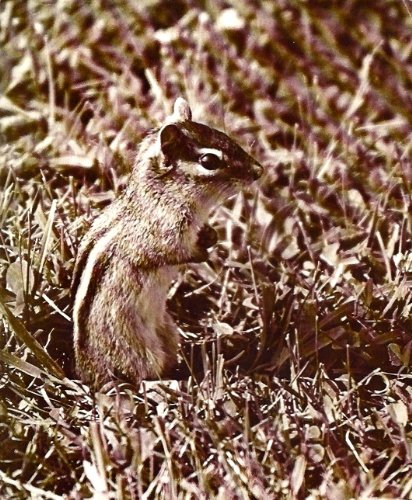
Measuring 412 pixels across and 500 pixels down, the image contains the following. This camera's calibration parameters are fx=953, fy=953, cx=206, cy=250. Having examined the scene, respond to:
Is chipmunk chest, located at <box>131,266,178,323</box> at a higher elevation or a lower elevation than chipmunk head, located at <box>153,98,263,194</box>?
lower

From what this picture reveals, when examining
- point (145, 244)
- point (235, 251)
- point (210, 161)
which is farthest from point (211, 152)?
point (235, 251)

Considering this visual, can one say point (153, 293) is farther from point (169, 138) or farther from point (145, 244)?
point (169, 138)

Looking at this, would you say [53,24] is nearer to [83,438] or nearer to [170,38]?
[170,38]

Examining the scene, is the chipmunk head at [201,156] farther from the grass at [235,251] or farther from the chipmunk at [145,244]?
the grass at [235,251]

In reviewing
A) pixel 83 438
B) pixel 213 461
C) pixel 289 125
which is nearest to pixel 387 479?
pixel 213 461

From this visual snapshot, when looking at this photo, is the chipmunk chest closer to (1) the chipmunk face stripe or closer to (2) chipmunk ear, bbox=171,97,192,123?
(1) the chipmunk face stripe

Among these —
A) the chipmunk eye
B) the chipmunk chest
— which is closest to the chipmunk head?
the chipmunk eye

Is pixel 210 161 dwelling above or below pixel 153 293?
above

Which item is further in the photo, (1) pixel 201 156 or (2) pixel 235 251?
(2) pixel 235 251
